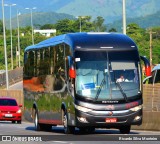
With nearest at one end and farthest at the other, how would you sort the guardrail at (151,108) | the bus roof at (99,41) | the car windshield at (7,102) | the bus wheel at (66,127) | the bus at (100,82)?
the bus at (100,82) → the bus roof at (99,41) → the bus wheel at (66,127) → the guardrail at (151,108) → the car windshield at (7,102)

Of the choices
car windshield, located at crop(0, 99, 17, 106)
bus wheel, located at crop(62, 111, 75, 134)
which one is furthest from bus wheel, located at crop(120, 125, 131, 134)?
car windshield, located at crop(0, 99, 17, 106)

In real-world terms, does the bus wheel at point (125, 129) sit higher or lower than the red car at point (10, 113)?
higher

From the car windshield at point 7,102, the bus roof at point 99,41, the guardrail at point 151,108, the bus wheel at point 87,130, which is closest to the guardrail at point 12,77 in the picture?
the car windshield at point 7,102

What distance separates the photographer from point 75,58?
1094 inches

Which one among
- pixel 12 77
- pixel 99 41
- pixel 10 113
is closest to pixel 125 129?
pixel 99 41

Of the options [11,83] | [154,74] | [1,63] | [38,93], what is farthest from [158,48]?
[38,93]

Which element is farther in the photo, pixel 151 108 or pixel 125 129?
pixel 151 108

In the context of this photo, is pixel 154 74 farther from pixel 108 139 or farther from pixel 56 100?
pixel 108 139

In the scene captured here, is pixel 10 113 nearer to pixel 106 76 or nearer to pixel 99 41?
pixel 99 41

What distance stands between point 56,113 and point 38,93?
347 centimetres

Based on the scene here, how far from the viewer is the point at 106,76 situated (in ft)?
90.5

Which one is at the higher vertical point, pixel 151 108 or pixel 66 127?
pixel 66 127

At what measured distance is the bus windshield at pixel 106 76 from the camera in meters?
27.5

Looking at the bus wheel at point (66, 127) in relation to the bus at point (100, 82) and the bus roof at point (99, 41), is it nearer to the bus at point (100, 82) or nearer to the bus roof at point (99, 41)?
the bus at point (100, 82)
